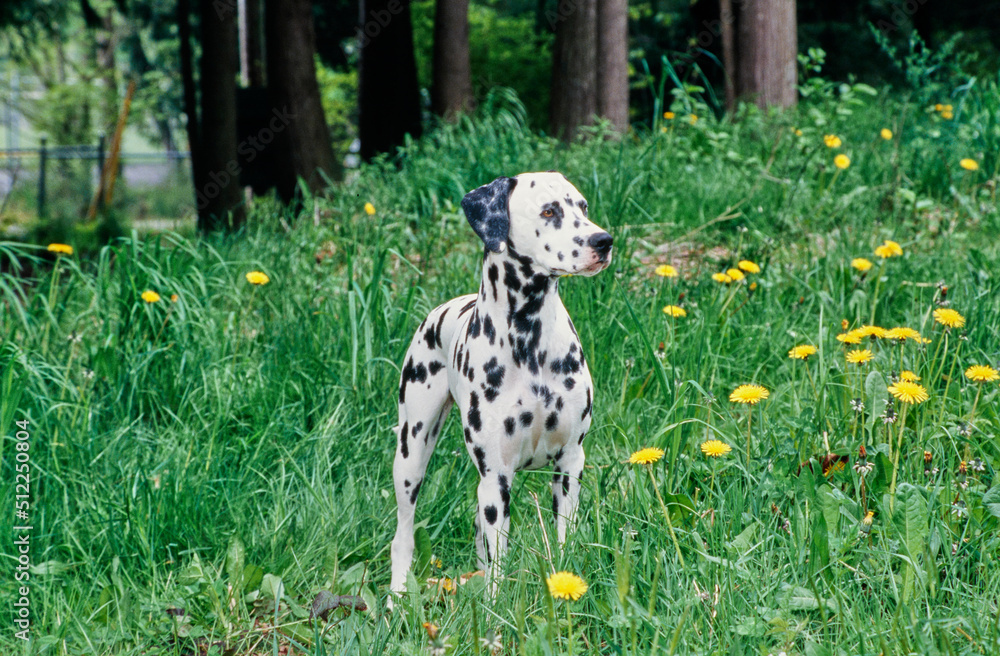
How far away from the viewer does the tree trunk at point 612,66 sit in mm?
7809

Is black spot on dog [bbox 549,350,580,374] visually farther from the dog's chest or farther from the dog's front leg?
the dog's front leg

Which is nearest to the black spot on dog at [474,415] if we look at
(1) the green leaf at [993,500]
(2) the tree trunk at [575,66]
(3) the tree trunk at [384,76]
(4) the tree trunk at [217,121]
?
(1) the green leaf at [993,500]

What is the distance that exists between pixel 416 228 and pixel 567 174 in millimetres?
1088

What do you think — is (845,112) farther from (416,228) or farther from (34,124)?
(34,124)

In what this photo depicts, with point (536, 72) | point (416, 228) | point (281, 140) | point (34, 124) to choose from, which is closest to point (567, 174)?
point (416, 228)

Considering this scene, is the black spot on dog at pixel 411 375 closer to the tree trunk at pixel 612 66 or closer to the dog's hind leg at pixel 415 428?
the dog's hind leg at pixel 415 428

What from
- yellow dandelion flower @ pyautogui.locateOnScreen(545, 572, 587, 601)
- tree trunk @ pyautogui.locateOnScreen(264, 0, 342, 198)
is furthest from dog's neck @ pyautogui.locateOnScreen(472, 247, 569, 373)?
tree trunk @ pyautogui.locateOnScreen(264, 0, 342, 198)

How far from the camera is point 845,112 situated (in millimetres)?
6211

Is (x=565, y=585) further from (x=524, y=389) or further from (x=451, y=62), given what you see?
(x=451, y=62)

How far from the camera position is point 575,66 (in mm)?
7820

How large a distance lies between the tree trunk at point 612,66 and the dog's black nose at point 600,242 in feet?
19.1

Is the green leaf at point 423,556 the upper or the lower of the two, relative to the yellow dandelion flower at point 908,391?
lower

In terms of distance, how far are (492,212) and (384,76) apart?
8848 mm

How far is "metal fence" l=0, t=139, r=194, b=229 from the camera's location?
57.5ft
